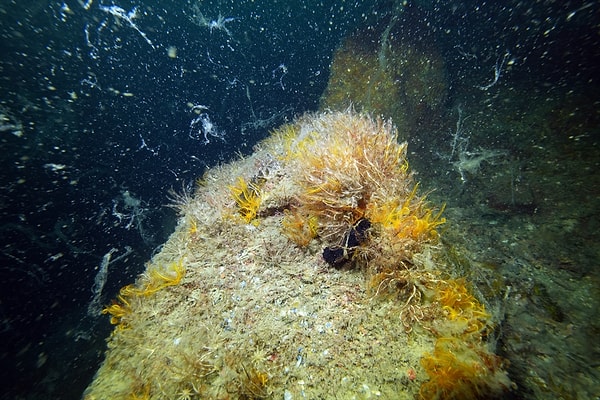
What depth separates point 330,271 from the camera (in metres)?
3.21

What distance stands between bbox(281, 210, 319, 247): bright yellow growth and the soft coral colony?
0.01 meters

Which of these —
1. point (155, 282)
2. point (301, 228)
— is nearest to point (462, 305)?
point (301, 228)

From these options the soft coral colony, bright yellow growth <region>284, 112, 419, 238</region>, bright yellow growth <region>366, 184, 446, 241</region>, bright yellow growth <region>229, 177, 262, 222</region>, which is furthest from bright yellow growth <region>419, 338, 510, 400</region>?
bright yellow growth <region>229, 177, 262, 222</region>

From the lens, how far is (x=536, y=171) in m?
4.50

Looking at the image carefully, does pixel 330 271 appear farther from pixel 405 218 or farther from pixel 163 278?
pixel 163 278

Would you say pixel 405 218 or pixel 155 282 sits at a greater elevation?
pixel 405 218

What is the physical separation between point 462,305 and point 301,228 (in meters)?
2.03

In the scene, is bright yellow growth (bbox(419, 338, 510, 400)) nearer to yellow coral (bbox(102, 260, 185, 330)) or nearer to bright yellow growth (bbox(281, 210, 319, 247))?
bright yellow growth (bbox(281, 210, 319, 247))

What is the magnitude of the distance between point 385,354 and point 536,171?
4.47 meters

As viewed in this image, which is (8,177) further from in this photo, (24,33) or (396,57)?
(396,57)

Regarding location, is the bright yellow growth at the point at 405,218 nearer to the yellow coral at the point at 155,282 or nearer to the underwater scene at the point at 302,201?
the underwater scene at the point at 302,201

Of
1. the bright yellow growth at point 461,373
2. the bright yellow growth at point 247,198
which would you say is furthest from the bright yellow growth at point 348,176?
the bright yellow growth at point 461,373

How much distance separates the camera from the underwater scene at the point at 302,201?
2.50 m

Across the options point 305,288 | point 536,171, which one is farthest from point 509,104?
point 305,288
